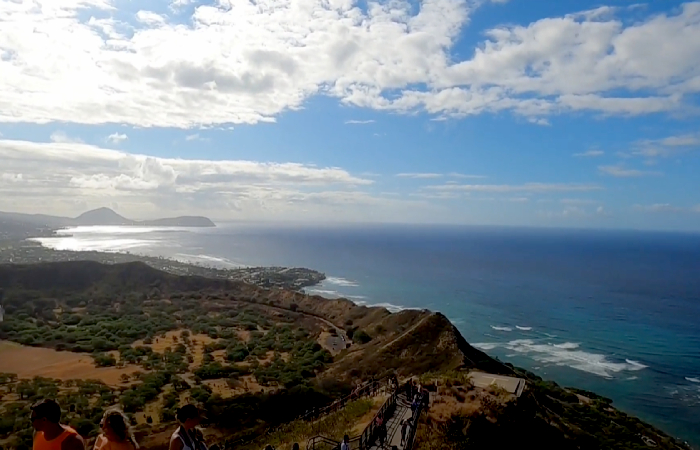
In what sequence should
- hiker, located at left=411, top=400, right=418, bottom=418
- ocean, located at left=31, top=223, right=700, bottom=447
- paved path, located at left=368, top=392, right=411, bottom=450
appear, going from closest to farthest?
paved path, located at left=368, top=392, right=411, bottom=450, hiker, located at left=411, top=400, right=418, bottom=418, ocean, located at left=31, top=223, right=700, bottom=447

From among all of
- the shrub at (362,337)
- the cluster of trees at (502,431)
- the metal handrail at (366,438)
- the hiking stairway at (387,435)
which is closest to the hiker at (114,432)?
the metal handrail at (366,438)

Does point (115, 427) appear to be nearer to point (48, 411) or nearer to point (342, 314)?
point (48, 411)

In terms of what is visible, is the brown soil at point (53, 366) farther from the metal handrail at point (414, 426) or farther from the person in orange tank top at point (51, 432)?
the person in orange tank top at point (51, 432)

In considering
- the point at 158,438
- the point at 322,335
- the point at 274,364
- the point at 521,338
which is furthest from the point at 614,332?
the point at 158,438

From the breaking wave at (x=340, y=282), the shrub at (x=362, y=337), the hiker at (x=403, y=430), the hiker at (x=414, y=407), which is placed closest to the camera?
the hiker at (x=403, y=430)

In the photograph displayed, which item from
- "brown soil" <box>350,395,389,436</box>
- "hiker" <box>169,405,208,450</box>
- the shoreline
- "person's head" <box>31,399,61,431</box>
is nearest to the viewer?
"person's head" <box>31,399,61,431</box>

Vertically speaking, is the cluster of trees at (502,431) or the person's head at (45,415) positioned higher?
the person's head at (45,415)

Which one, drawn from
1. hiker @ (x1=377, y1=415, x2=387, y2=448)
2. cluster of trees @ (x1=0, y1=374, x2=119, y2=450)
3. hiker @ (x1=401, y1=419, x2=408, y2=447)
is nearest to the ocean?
hiker @ (x1=401, y1=419, x2=408, y2=447)

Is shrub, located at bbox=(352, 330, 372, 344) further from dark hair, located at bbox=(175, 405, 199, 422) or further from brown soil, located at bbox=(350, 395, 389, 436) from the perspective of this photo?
dark hair, located at bbox=(175, 405, 199, 422)

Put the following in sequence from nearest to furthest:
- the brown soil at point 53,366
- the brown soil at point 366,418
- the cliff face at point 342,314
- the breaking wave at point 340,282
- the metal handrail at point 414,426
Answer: the metal handrail at point 414,426
the brown soil at point 366,418
the cliff face at point 342,314
the brown soil at point 53,366
the breaking wave at point 340,282
